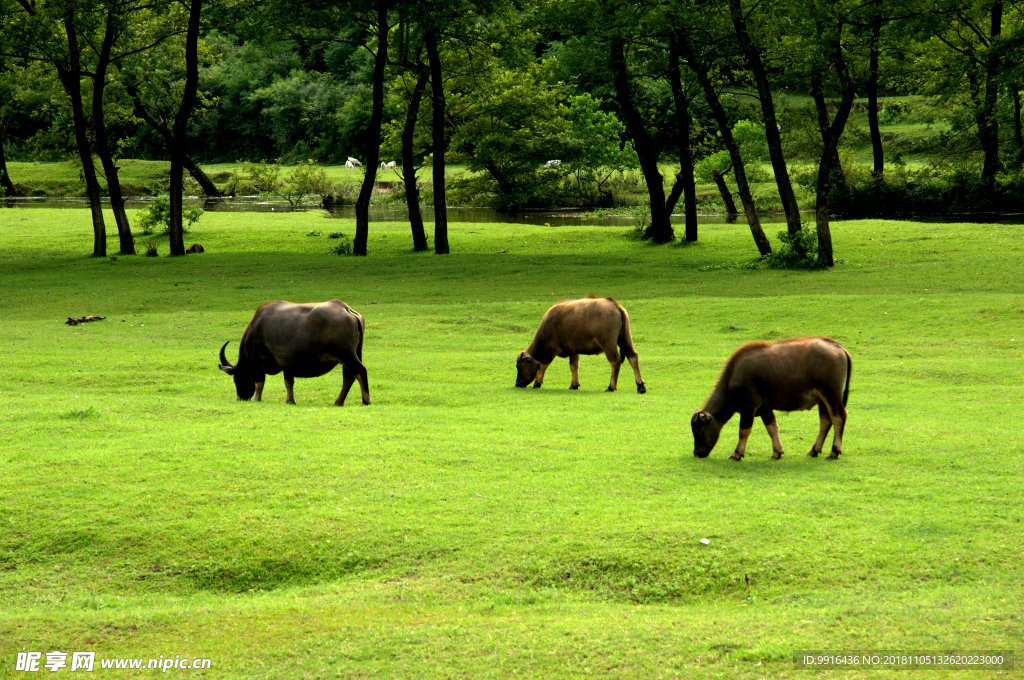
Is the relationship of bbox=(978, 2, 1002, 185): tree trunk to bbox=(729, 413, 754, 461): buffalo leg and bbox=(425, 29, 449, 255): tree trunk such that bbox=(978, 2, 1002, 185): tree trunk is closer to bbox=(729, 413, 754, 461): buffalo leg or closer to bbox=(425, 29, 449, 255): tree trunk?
bbox=(425, 29, 449, 255): tree trunk

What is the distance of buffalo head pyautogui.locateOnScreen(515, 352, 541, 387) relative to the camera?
62.2 ft

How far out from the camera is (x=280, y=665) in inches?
333

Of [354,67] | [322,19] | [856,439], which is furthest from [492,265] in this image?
[354,67]

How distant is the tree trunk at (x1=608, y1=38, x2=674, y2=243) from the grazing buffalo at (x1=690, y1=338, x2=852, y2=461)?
27183mm

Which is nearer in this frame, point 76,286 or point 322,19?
point 76,286

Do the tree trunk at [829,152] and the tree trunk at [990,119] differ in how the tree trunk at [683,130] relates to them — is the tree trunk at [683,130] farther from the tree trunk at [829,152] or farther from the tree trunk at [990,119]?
the tree trunk at [990,119]

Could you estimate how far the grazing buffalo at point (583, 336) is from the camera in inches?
724

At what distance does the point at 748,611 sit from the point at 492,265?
27.6 metres

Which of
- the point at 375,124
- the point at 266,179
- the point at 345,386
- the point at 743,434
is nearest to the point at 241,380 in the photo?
the point at 345,386

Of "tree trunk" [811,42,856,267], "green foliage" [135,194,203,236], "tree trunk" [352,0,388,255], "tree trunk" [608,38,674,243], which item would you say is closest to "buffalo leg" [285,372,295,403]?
"tree trunk" [811,42,856,267]

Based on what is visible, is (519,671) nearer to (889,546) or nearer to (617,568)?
(617,568)

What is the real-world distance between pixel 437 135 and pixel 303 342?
915 inches

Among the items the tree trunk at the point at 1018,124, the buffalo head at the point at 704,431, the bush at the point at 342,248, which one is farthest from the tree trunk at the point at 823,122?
the buffalo head at the point at 704,431

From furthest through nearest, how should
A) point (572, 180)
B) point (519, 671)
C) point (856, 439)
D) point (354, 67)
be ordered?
point (354, 67) < point (572, 180) < point (856, 439) < point (519, 671)
